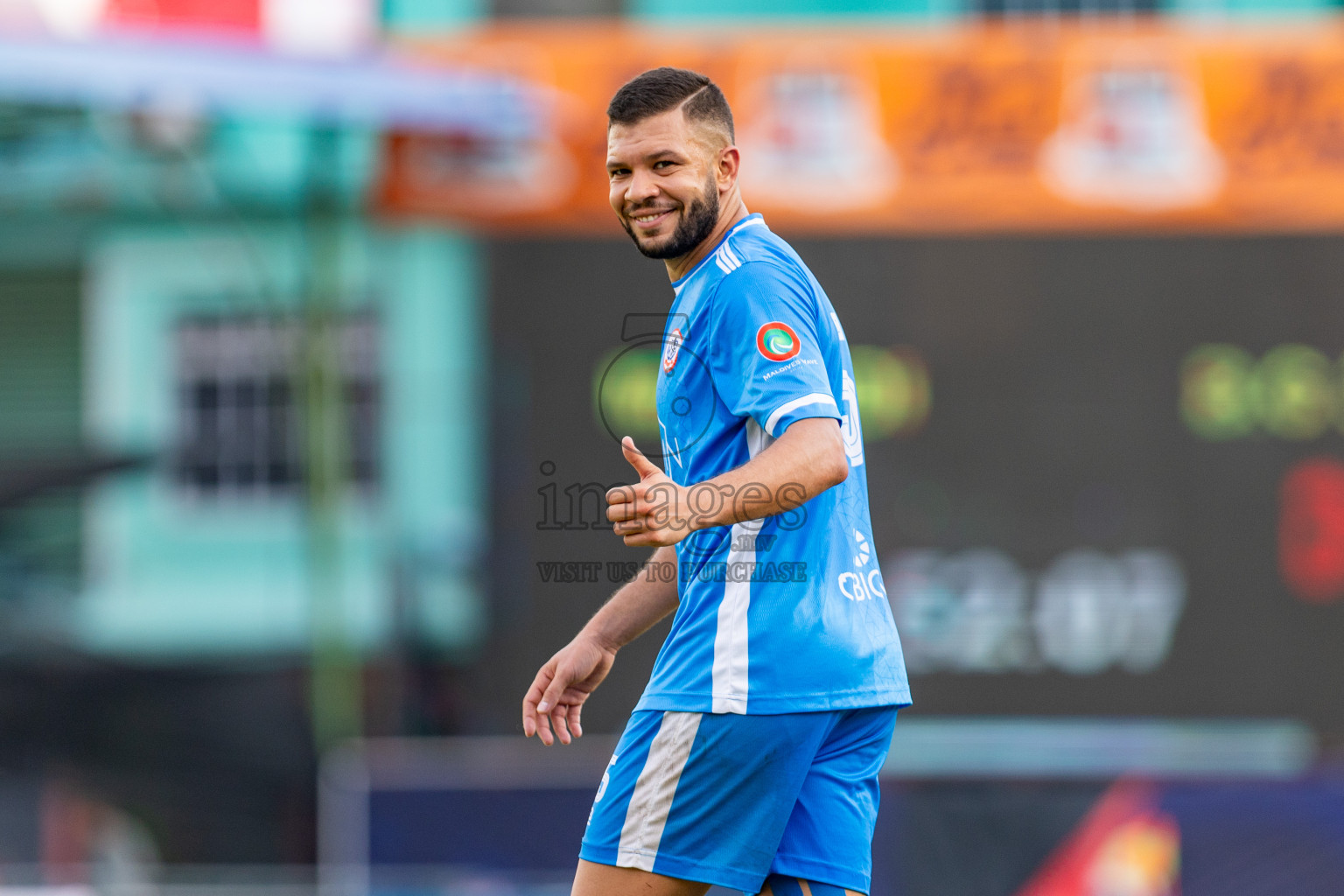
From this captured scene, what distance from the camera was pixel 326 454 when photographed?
33.5ft

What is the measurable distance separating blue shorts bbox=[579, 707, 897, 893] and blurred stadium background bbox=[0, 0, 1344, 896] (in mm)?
6305

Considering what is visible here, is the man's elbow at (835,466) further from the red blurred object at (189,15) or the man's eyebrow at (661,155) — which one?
the red blurred object at (189,15)

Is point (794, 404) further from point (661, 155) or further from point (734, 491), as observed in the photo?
point (661, 155)

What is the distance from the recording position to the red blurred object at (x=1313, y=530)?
9.79 meters

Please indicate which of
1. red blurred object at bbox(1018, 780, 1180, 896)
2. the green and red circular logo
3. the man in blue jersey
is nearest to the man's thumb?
the man in blue jersey

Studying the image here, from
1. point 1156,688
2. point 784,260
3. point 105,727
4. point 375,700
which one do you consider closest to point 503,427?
point 375,700

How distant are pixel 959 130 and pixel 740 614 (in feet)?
27.0

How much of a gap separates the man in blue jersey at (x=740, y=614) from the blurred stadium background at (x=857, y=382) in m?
6.28

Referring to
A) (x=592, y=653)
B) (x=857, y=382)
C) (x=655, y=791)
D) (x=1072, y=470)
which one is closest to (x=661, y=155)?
(x=592, y=653)

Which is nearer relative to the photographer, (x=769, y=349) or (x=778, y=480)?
(x=778, y=480)

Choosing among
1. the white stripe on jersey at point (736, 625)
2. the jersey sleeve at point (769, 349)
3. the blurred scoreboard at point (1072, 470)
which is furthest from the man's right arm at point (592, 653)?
the blurred scoreboard at point (1072, 470)

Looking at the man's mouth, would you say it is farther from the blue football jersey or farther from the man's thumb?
the man's thumb

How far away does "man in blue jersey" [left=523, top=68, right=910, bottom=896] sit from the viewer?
2.73 m

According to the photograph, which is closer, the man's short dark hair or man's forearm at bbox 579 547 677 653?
the man's short dark hair
